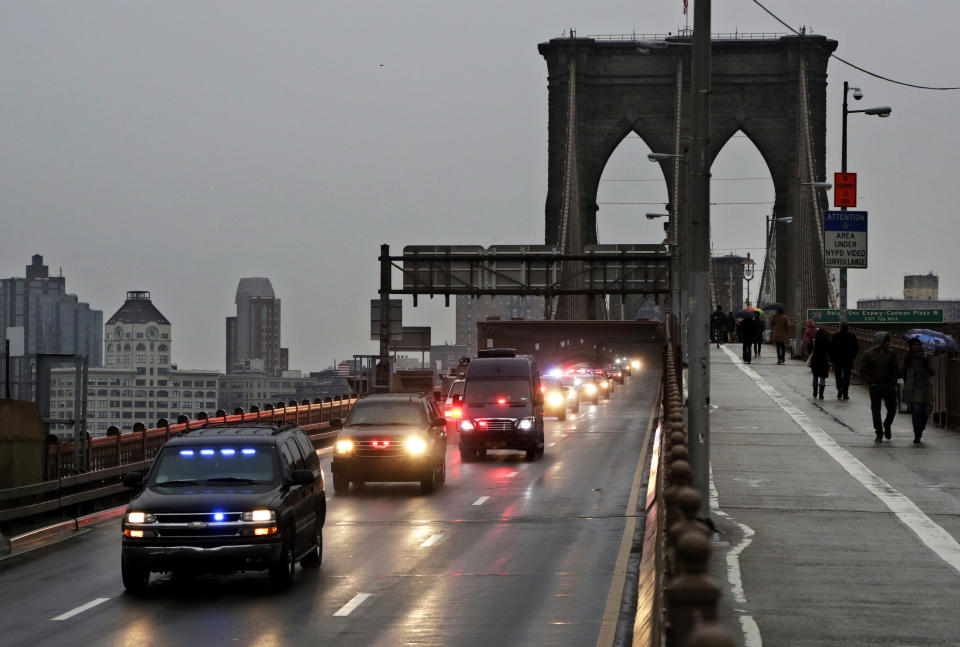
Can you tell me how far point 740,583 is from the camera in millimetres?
13984

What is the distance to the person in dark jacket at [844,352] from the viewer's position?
133 feet

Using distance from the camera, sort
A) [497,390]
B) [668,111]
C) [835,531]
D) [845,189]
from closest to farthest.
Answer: [835,531], [497,390], [845,189], [668,111]

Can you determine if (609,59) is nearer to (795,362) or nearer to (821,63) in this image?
(821,63)

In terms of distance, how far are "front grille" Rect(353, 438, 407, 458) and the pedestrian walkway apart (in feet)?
18.2

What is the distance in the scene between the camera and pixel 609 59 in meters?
129

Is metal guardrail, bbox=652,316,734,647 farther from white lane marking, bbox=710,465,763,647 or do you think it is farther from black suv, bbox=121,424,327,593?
black suv, bbox=121,424,327,593

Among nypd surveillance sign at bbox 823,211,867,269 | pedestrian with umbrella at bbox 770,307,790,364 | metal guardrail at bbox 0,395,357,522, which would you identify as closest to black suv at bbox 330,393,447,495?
metal guardrail at bbox 0,395,357,522

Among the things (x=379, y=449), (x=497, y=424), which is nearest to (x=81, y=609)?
(x=379, y=449)

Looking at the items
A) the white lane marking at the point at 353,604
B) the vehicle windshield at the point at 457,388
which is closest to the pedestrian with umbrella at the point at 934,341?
the vehicle windshield at the point at 457,388

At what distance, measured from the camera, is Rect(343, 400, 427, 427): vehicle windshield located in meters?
28.5

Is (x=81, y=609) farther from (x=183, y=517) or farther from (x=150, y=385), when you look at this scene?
(x=150, y=385)

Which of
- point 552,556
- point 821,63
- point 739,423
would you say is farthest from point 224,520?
point 821,63

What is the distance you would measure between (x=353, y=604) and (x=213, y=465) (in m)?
2.99

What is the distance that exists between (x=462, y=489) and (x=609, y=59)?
104137 mm
